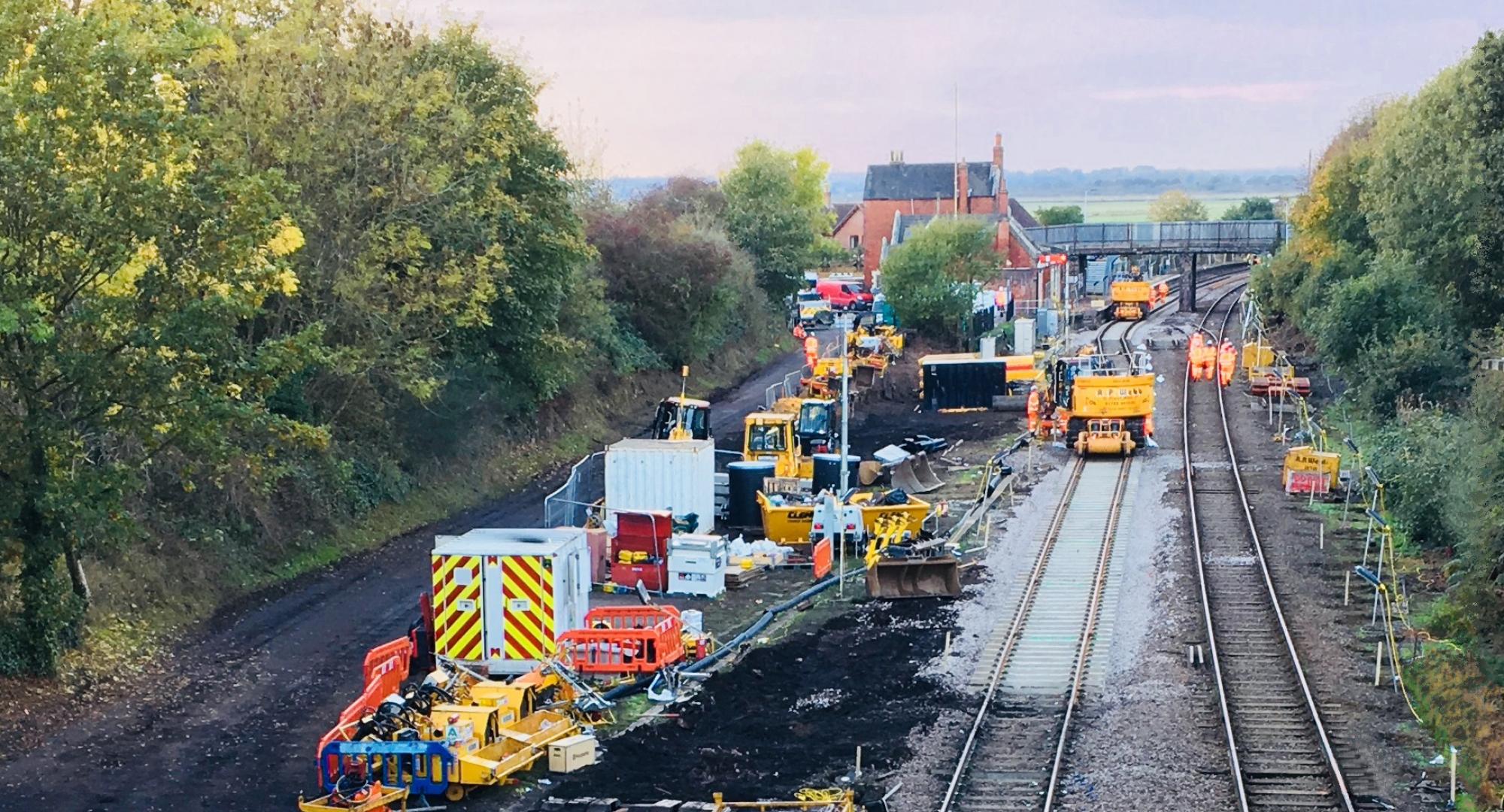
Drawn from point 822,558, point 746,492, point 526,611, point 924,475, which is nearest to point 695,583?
point 822,558

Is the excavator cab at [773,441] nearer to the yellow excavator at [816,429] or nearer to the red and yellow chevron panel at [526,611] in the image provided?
the yellow excavator at [816,429]

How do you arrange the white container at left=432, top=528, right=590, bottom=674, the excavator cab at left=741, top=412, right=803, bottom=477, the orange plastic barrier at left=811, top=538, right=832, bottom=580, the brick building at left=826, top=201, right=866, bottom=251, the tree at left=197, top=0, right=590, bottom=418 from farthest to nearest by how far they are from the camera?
the brick building at left=826, top=201, right=866, bottom=251 → the excavator cab at left=741, top=412, right=803, bottom=477 → the tree at left=197, top=0, right=590, bottom=418 → the orange plastic barrier at left=811, top=538, right=832, bottom=580 → the white container at left=432, top=528, right=590, bottom=674

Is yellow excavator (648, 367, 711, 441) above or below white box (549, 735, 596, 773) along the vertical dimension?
above

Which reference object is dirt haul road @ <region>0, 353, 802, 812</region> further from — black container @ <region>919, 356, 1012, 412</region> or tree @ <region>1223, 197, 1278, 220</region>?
tree @ <region>1223, 197, 1278, 220</region>

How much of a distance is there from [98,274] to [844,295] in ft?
221

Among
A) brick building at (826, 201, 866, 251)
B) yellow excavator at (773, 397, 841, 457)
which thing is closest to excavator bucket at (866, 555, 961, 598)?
yellow excavator at (773, 397, 841, 457)

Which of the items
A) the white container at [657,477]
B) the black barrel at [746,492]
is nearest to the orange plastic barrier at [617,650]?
the white container at [657,477]

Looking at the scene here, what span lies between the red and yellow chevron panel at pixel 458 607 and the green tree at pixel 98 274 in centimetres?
326

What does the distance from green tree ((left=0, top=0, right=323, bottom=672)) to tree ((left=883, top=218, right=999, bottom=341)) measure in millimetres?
45529

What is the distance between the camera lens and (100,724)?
62.0 ft

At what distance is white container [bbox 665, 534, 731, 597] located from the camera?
26188 millimetres

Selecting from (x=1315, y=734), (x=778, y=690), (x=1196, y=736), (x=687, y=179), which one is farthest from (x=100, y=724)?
(x=687, y=179)

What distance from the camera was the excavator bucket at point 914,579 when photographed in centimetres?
2600

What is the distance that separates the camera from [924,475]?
1469 inches
